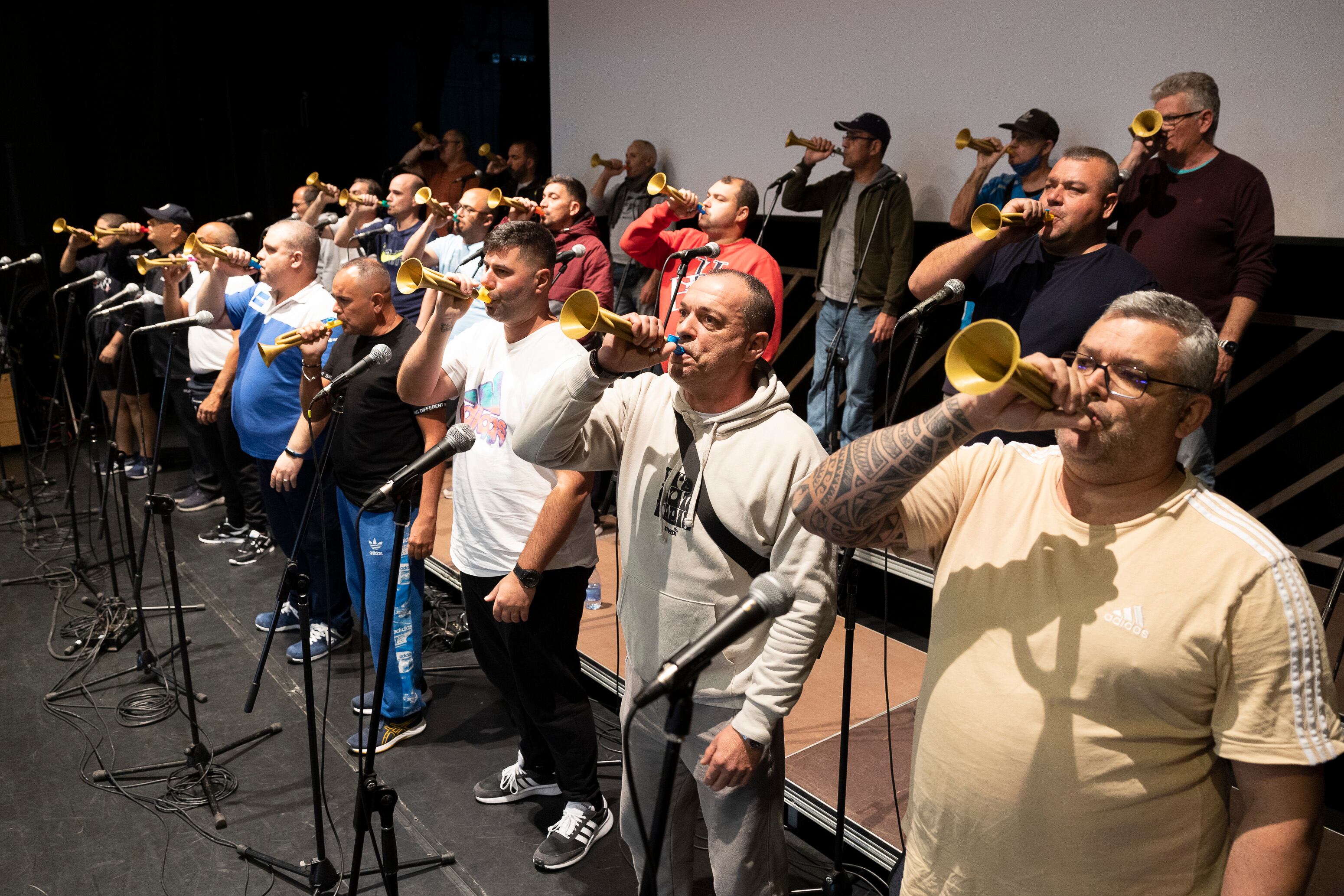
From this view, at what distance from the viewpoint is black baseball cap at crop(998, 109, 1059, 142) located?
13.1 feet

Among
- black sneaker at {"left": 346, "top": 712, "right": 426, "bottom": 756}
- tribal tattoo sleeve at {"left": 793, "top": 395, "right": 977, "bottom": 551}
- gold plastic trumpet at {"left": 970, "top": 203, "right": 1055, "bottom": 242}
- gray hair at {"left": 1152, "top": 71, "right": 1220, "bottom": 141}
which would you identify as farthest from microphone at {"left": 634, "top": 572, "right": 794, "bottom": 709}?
gray hair at {"left": 1152, "top": 71, "right": 1220, "bottom": 141}

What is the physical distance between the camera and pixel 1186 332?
133 centimetres

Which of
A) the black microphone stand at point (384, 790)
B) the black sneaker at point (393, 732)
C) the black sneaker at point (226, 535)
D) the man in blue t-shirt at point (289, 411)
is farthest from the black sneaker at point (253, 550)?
the black microphone stand at point (384, 790)

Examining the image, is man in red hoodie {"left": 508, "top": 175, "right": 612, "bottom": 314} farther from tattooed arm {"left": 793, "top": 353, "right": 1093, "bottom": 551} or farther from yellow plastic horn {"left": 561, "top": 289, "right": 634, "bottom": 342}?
tattooed arm {"left": 793, "top": 353, "right": 1093, "bottom": 551}

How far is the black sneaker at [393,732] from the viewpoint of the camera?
3.38m

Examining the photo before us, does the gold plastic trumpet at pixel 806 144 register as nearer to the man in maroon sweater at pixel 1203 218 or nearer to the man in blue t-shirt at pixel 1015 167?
the man in blue t-shirt at pixel 1015 167

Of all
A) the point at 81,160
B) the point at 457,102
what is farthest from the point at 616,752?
the point at 81,160

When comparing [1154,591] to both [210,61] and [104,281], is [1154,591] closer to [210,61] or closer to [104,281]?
[104,281]

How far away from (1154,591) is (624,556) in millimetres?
1137

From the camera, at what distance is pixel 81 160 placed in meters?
7.86

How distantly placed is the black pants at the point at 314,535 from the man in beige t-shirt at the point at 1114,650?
3.03 meters

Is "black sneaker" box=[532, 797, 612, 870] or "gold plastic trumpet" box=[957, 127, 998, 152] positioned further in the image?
"gold plastic trumpet" box=[957, 127, 998, 152]

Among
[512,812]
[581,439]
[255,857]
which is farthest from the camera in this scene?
[512,812]

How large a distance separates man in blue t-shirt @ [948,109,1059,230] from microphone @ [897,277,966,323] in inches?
65.6
